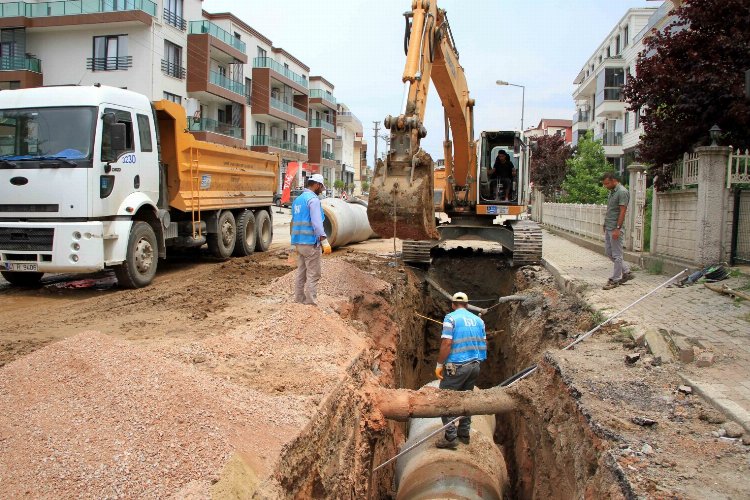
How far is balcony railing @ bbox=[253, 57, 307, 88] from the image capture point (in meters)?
43.2

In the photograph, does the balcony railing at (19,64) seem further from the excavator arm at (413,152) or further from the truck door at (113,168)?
the excavator arm at (413,152)

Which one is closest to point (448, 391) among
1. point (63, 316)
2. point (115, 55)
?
point (63, 316)

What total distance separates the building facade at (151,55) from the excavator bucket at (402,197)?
697 inches

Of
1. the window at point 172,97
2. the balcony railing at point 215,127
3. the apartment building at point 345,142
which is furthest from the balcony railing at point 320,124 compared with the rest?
the window at point 172,97

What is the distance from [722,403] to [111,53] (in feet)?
101

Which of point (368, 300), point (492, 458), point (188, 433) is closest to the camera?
point (188, 433)

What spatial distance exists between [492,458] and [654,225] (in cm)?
708

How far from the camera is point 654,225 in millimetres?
11898

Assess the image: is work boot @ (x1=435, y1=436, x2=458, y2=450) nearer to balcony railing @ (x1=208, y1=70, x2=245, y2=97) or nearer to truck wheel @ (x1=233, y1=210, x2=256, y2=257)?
truck wheel @ (x1=233, y1=210, x2=256, y2=257)

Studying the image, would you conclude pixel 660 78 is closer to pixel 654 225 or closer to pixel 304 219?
pixel 654 225

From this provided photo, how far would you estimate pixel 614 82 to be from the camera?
41.4 metres

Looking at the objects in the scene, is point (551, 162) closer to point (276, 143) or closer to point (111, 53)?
point (276, 143)

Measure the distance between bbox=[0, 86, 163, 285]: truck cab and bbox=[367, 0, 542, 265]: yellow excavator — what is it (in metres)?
4.19

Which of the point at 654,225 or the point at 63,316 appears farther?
the point at 654,225
